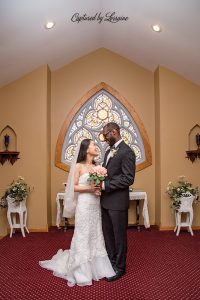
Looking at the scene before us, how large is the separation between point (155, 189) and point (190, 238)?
1.32m

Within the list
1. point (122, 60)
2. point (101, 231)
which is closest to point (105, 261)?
point (101, 231)

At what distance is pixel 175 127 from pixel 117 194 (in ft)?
9.92

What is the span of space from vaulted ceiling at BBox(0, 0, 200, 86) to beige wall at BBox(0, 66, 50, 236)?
28cm

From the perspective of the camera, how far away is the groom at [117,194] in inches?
119

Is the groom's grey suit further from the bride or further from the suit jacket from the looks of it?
the bride

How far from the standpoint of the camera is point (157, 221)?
227 inches

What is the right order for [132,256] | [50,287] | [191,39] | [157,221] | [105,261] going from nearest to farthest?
1. [50,287]
2. [105,261]
3. [132,256]
4. [191,39]
5. [157,221]

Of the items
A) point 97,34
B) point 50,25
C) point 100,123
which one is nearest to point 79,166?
point 50,25

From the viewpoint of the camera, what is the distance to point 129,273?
10.7 feet

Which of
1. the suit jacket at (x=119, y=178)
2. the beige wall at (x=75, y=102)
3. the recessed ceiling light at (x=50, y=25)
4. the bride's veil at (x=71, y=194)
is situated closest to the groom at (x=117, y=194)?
the suit jacket at (x=119, y=178)

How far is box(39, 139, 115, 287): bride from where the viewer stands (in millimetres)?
3020

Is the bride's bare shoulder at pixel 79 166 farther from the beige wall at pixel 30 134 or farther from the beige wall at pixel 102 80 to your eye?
the beige wall at pixel 102 80

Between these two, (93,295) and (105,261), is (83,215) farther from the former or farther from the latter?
(93,295)

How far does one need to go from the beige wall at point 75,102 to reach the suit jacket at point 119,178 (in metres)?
2.62
